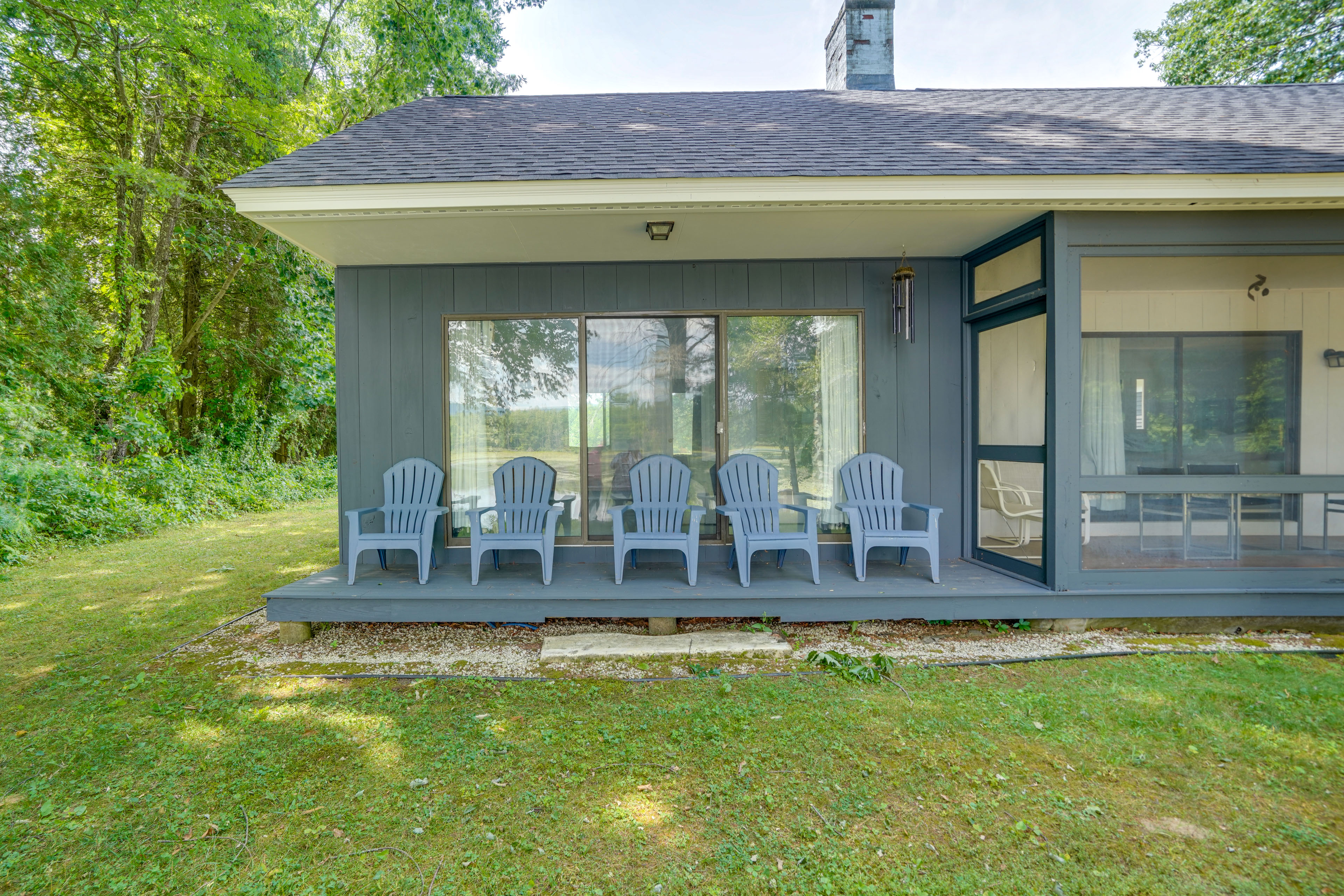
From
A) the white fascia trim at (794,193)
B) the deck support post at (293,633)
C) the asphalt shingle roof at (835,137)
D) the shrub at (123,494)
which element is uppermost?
the asphalt shingle roof at (835,137)

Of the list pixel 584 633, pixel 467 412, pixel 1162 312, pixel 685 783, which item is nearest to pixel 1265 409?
pixel 1162 312

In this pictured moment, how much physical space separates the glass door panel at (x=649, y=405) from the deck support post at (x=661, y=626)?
1.01 metres

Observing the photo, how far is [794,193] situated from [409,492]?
10.0 feet

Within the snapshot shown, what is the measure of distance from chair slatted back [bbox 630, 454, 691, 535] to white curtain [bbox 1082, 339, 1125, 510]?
2.36 meters

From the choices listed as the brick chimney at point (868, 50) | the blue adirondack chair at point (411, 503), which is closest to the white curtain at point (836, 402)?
the blue adirondack chair at point (411, 503)

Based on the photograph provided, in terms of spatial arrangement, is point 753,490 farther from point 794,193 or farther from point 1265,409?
point 1265,409

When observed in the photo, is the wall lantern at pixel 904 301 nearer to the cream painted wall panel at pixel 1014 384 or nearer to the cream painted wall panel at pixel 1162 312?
the cream painted wall panel at pixel 1014 384

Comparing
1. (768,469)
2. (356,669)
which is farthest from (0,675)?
(768,469)

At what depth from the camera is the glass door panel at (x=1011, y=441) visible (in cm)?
364

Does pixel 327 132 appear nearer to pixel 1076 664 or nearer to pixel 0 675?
pixel 0 675

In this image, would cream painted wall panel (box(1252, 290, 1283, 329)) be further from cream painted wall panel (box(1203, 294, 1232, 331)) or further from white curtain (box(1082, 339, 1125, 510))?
white curtain (box(1082, 339, 1125, 510))

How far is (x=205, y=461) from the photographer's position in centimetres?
845

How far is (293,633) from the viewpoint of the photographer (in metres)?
3.42

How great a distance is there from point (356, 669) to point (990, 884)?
281cm
